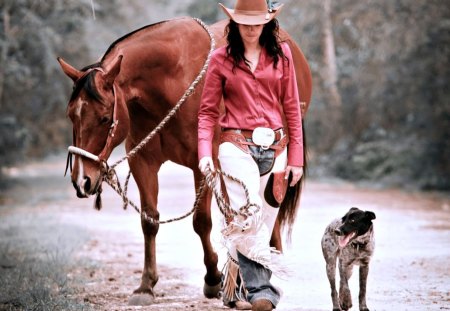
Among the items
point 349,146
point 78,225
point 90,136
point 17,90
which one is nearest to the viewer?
point 90,136

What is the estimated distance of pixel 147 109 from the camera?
726cm

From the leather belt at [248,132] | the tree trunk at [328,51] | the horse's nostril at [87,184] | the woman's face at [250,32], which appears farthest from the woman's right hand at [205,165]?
the tree trunk at [328,51]

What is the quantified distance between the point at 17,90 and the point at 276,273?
694 inches

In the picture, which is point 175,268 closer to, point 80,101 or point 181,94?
point 181,94

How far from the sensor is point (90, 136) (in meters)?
6.36

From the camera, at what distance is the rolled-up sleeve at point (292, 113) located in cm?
591

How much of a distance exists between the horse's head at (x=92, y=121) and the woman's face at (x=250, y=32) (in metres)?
1.13

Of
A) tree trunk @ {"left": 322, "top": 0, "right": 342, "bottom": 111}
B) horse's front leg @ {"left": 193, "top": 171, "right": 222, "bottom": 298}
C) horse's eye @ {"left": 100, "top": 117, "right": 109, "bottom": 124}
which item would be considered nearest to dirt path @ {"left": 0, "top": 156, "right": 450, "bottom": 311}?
horse's front leg @ {"left": 193, "top": 171, "right": 222, "bottom": 298}

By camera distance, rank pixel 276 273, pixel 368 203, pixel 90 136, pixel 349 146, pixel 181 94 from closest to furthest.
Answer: pixel 276 273 < pixel 90 136 < pixel 181 94 < pixel 368 203 < pixel 349 146

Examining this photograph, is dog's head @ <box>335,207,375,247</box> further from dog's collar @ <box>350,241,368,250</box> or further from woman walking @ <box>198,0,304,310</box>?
woman walking @ <box>198,0,304,310</box>

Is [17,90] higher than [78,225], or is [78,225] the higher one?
[17,90]

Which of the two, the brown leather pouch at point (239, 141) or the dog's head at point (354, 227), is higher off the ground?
the brown leather pouch at point (239, 141)

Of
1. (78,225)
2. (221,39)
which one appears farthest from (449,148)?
(221,39)

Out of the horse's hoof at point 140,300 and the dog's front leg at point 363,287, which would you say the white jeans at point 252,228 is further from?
the horse's hoof at point 140,300
